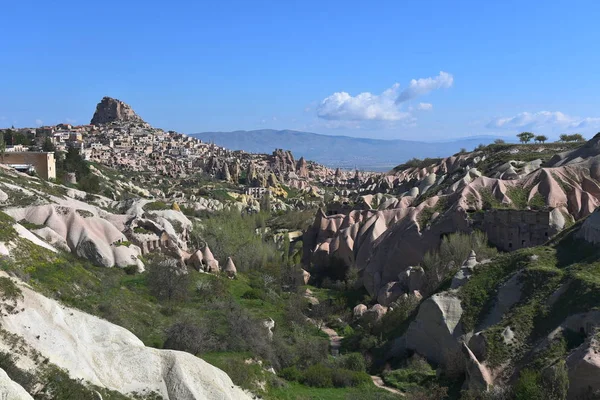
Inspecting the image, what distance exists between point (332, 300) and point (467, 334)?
53.3ft

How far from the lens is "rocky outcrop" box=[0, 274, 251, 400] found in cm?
1512

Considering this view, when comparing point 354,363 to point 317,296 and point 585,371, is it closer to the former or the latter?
point 585,371

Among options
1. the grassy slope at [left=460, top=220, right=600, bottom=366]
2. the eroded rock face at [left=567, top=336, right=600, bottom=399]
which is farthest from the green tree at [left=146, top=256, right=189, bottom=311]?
the eroded rock face at [left=567, top=336, right=600, bottom=399]

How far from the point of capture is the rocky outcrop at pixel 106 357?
15125 mm

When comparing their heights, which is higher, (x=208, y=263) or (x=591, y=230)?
(x=591, y=230)

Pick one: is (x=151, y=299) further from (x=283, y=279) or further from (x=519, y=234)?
(x=519, y=234)

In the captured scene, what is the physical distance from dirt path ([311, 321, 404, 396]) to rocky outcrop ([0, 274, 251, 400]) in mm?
7620

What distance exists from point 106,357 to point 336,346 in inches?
617

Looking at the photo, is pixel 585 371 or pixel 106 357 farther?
pixel 585 371

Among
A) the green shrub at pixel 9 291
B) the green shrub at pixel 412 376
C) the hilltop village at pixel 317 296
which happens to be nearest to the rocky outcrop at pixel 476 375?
the hilltop village at pixel 317 296

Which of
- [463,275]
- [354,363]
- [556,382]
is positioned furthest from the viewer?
[354,363]

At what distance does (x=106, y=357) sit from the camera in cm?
1634

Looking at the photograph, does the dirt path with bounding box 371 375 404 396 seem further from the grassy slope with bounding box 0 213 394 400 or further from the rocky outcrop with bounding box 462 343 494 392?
the rocky outcrop with bounding box 462 343 494 392

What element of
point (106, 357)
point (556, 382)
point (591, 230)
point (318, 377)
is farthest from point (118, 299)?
point (591, 230)
